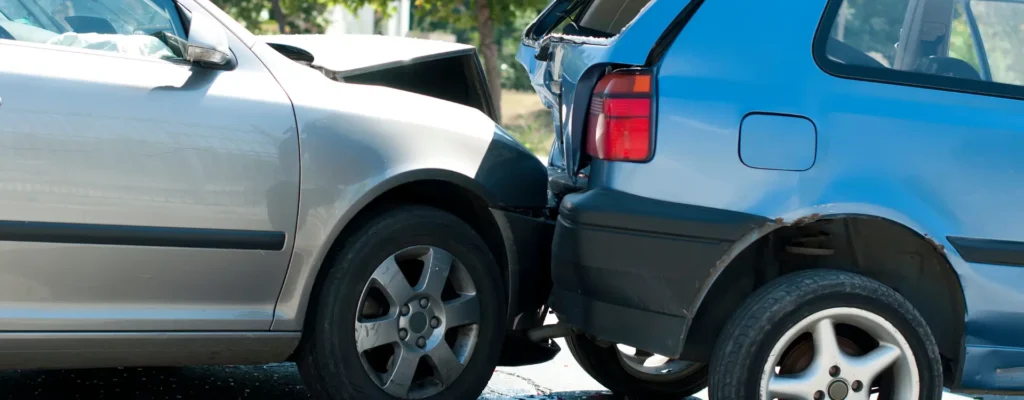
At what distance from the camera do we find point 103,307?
12.4 ft

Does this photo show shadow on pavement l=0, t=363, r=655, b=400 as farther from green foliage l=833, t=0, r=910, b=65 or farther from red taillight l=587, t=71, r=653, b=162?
green foliage l=833, t=0, r=910, b=65

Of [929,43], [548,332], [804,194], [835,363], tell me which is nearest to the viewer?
[804,194]

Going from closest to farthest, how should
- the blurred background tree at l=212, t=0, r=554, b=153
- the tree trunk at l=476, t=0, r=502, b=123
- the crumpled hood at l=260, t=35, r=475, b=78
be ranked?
the crumpled hood at l=260, t=35, r=475, b=78
the tree trunk at l=476, t=0, r=502, b=123
the blurred background tree at l=212, t=0, r=554, b=153

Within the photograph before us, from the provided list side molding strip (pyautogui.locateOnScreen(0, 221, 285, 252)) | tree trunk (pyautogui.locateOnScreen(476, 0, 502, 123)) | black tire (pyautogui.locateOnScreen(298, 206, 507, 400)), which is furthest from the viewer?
tree trunk (pyautogui.locateOnScreen(476, 0, 502, 123))

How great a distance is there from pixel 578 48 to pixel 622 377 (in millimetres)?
1542

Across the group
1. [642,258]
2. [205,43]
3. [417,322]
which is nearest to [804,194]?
[642,258]

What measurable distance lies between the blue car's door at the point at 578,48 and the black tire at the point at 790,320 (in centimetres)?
70

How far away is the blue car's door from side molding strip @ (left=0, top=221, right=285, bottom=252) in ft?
3.22

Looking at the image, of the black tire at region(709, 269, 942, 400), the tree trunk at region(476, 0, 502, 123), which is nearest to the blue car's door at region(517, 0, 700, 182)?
the black tire at region(709, 269, 942, 400)

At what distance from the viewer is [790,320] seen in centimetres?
377

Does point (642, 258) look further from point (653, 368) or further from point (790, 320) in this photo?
point (653, 368)

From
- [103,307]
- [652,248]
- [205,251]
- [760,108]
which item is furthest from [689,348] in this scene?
[103,307]

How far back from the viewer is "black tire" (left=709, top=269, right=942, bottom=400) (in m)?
3.76

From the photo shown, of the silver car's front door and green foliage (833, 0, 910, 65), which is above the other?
green foliage (833, 0, 910, 65)
